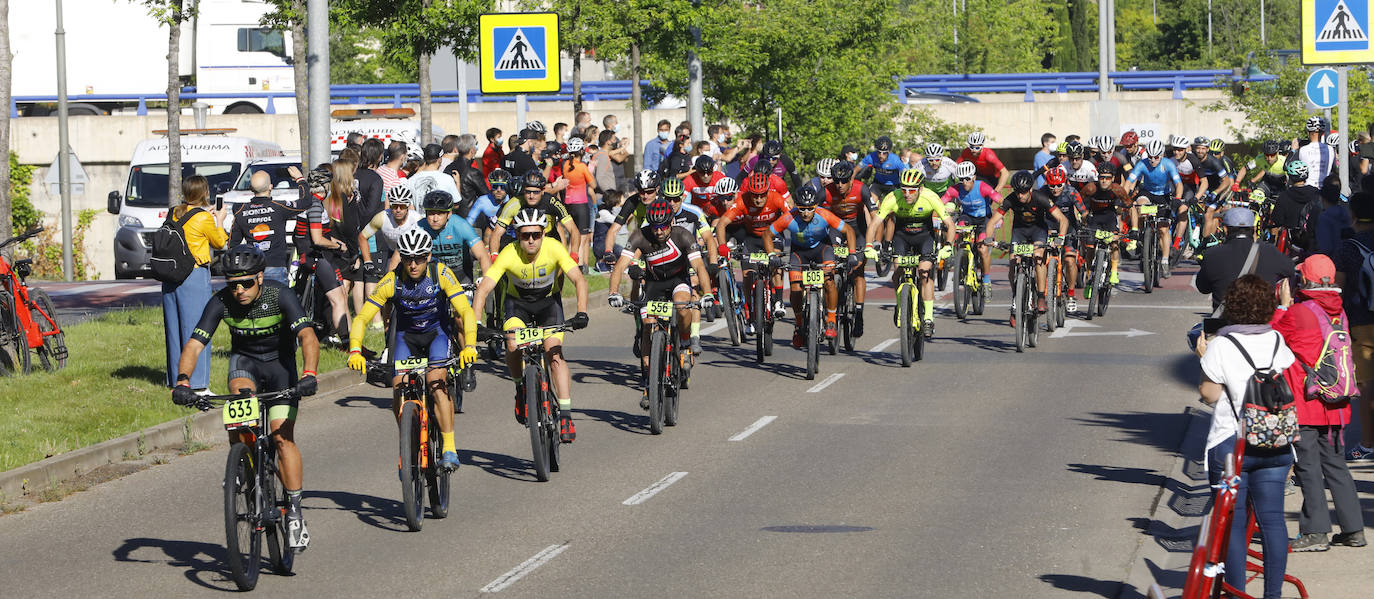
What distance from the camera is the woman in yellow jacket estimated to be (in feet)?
49.6

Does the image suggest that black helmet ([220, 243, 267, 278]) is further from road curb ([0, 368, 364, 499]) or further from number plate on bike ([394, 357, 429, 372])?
road curb ([0, 368, 364, 499])

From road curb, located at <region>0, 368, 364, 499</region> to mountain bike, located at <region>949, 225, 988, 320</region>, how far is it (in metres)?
9.54

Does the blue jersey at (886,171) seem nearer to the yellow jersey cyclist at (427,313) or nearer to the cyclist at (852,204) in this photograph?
the cyclist at (852,204)

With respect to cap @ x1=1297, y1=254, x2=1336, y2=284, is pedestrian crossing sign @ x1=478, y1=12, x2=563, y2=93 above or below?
above

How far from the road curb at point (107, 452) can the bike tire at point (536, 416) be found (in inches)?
130

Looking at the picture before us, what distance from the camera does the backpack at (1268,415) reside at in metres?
7.75

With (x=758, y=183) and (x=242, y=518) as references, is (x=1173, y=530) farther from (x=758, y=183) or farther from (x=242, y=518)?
(x=758, y=183)

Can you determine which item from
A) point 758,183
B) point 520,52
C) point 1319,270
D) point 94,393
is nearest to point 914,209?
point 758,183

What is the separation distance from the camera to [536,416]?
1187cm

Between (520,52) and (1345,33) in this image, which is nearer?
(1345,33)

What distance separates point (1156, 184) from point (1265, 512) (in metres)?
18.3

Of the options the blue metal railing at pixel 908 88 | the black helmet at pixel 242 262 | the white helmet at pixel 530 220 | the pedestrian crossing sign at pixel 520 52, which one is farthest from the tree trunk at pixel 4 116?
the blue metal railing at pixel 908 88

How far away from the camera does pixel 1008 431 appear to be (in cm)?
1410

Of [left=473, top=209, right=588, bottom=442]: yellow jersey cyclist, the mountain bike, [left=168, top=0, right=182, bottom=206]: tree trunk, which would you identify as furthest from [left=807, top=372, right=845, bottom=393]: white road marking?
[left=168, top=0, right=182, bottom=206]: tree trunk
